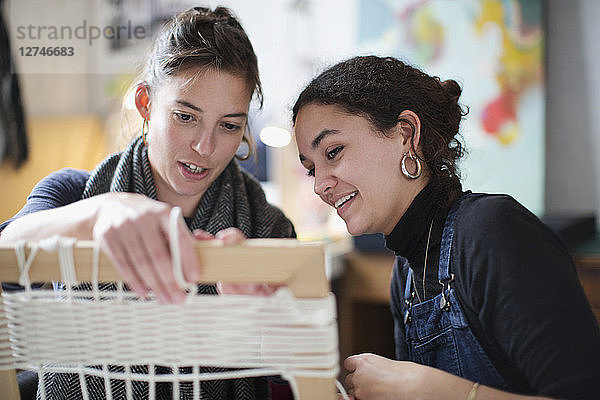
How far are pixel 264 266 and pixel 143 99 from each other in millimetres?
746

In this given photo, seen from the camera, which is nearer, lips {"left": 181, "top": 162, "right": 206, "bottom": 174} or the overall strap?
the overall strap

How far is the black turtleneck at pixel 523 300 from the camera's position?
73cm

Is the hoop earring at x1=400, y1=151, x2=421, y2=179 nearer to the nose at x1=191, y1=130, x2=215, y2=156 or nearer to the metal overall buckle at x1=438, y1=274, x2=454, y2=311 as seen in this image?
the metal overall buckle at x1=438, y1=274, x2=454, y2=311

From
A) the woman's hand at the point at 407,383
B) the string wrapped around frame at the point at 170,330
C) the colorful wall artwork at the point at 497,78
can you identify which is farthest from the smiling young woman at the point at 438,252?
the colorful wall artwork at the point at 497,78

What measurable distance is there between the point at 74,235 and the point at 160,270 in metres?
0.16

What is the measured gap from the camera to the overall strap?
94cm

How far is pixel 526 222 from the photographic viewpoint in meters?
0.84

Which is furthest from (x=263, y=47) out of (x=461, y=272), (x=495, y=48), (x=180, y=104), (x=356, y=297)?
(x=461, y=272)

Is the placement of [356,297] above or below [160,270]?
below

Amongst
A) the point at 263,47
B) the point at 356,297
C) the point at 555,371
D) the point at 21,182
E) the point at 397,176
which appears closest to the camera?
the point at 555,371

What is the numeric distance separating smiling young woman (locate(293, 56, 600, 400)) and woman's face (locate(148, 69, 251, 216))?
0.14 meters

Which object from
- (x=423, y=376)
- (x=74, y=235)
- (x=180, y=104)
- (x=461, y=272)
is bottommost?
(x=423, y=376)

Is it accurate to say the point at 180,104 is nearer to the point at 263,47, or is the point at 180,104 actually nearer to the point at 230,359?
the point at 230,359

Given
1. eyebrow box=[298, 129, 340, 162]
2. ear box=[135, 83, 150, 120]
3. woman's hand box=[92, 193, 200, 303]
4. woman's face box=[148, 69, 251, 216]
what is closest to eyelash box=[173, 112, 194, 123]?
woman's face box=[148, 69, 251, 216]
